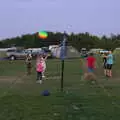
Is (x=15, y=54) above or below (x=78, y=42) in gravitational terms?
below

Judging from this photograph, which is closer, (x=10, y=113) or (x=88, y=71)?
(x=10, y=113)

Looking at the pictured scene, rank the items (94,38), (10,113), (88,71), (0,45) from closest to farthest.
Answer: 1. (10,113)
2. (88,71)
3. (0,45)
4. (94,38)

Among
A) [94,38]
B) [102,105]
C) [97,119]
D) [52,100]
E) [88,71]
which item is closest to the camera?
[97,119]

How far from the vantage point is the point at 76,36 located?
10544 centimetres

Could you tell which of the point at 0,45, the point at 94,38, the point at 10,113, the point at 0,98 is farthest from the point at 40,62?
Answer: the point at 94,38

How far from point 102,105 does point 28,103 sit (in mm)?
2080

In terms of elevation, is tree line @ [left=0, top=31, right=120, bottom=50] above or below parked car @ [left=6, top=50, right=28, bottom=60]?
above

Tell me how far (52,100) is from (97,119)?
3358 mm

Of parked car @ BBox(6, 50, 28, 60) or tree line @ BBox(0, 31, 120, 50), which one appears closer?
parked car @ BBox(6, 50, 28, 60)

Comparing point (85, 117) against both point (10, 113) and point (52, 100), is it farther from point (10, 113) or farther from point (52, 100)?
point (52, 100)

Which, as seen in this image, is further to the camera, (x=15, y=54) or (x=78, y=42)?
(x=78, y=42)

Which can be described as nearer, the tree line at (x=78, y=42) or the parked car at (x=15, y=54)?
the parked car at (x=15, y=54)

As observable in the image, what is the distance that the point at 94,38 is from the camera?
11306cm

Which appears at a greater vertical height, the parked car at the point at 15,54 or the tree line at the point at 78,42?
the tree line at the point at 78,42
